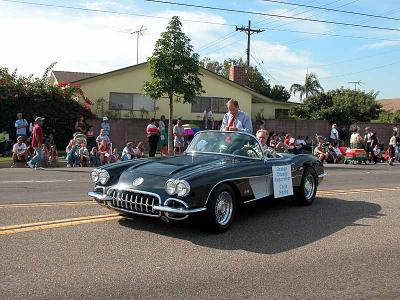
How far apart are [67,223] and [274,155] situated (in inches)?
138

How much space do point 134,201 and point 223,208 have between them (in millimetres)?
1209

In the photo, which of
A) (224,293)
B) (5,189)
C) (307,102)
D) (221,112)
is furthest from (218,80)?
(224,293)

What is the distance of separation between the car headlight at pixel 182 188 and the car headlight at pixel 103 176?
1.23m

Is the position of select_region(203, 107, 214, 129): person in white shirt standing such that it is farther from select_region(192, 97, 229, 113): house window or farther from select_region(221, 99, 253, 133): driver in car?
select_region(221, 99, 253, 133): driver in car

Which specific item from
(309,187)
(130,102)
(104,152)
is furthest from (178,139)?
(309,187)

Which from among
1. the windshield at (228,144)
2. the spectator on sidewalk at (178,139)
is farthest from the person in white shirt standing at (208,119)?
the windshield at (228,144)

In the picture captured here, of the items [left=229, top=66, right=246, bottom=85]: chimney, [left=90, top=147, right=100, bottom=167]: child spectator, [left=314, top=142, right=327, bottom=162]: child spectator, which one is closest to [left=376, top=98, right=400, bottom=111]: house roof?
[left=229, top=66, right=246, bottom=85]: chimney

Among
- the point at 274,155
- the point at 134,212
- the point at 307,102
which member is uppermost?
the point at 307,102

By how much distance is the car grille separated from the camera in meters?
6.23

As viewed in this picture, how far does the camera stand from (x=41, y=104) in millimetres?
25172

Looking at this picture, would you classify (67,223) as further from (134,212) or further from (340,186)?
(340,186)

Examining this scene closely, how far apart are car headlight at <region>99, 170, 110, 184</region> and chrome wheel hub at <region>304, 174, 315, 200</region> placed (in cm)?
379

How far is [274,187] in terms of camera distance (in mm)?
7840

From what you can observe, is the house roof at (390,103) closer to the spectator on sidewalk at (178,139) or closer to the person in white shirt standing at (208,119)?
the person in white shirt standing at (208,119)
